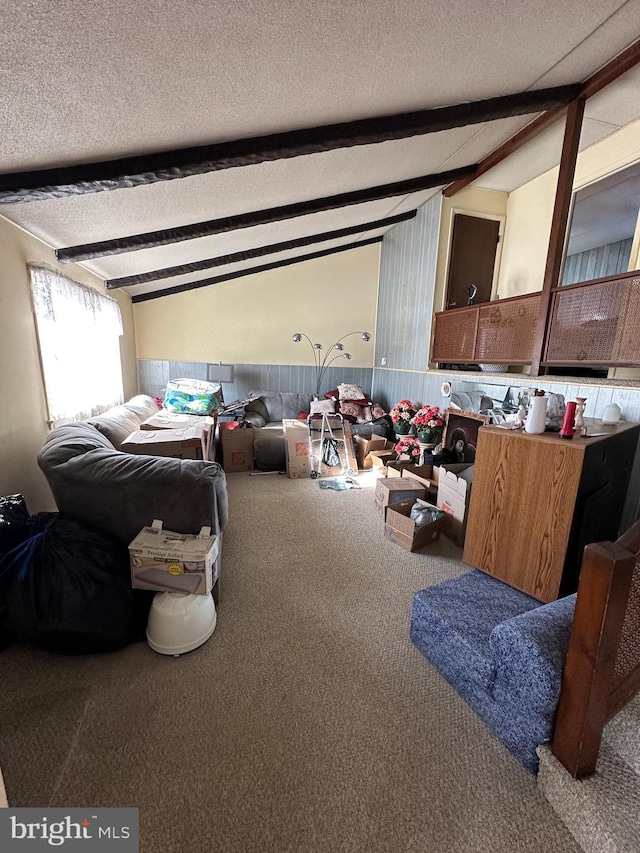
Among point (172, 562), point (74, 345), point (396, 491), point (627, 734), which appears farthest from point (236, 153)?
point (627, 734)

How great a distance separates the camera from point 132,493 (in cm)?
166

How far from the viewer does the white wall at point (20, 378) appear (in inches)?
78.8

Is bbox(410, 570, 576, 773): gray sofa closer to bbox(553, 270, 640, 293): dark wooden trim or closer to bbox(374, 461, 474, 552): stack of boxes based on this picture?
bbox(374, 461, 474, 552): stack of boxes

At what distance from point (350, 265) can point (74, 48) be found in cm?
475

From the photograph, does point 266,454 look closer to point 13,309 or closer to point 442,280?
point 13,309

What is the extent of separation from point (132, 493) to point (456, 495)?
2.10 metres

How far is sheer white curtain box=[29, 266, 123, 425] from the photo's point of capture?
7.77 ft

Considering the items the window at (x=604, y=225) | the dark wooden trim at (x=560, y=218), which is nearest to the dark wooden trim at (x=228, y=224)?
the dark wooden trim at (x=560, y=218)

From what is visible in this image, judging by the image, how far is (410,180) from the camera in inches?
135

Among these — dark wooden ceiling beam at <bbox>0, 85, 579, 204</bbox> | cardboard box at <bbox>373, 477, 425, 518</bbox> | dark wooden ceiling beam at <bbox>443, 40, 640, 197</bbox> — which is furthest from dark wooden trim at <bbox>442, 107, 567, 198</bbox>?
cardboard box at <bbox>373, 477, 425, 518</bbox>

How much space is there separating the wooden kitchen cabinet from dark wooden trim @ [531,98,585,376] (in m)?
1.16

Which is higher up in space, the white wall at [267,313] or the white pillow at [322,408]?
the white wall at [267,313]

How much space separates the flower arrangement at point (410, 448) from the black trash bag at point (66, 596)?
2841 mm

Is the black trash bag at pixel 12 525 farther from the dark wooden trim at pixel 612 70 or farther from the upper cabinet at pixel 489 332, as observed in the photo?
the dark wooden trim at pixel 612 70
